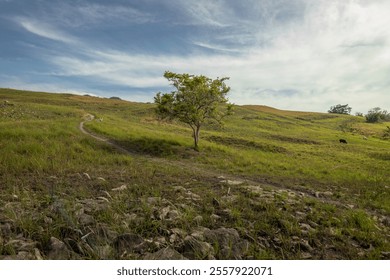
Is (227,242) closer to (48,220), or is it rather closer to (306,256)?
(306,256)

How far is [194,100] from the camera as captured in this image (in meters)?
28.1

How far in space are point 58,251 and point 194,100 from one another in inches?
920

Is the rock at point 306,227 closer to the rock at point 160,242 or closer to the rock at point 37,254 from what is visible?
the rock at point 160,242

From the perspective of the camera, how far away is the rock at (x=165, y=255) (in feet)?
19.6

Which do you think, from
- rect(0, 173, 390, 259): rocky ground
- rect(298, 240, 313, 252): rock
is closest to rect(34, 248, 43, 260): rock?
rect(0, 173, 390, 259): rocky ground

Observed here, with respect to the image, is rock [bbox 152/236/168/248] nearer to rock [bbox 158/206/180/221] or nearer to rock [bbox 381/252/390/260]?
rock [bbox 158/206/180/221]

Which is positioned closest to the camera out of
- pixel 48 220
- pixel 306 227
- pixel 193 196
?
pixel 48 220

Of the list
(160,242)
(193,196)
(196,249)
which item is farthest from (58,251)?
(193,196)

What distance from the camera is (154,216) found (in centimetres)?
794

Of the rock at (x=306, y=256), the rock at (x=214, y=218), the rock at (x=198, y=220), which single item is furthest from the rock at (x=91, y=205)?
the rock at (x=306, y=256)

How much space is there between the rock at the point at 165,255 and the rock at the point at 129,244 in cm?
38

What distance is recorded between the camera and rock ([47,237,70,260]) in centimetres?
581
